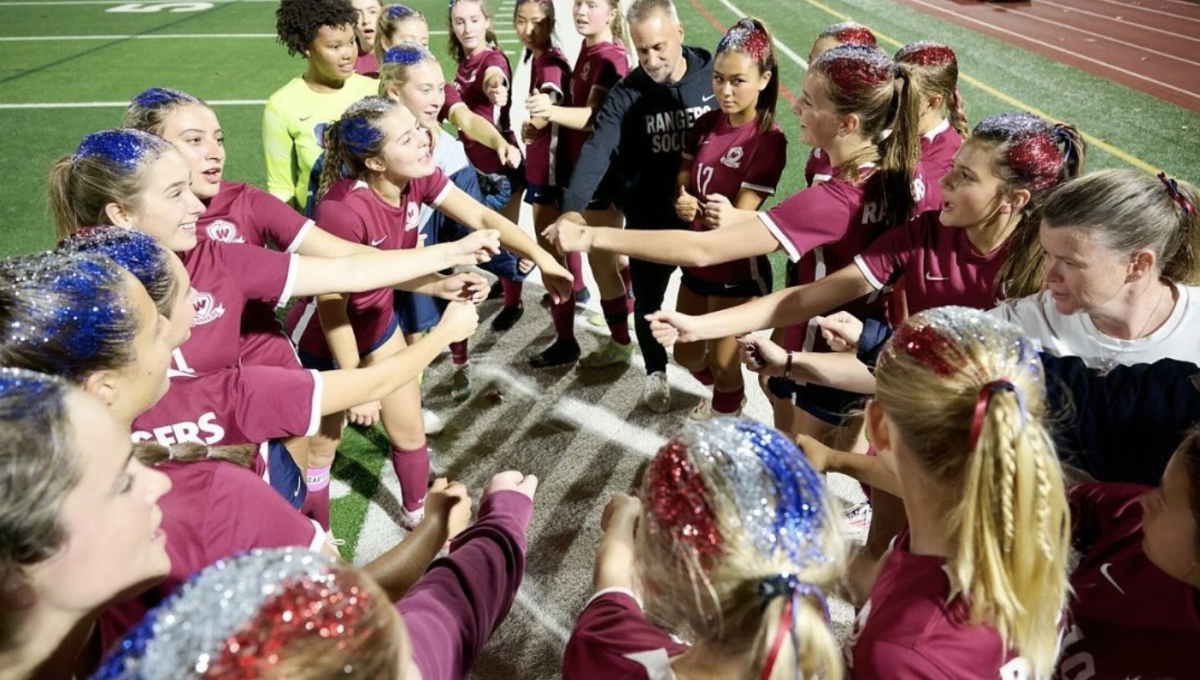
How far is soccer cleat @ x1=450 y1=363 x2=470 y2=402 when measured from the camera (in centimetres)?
491

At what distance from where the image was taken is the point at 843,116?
304 centimetres

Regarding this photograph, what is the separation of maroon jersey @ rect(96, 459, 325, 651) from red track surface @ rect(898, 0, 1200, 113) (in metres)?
12.4

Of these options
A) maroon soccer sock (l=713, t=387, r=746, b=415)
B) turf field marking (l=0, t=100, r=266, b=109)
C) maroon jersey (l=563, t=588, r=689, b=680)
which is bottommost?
turf field marking (l=0, t=100, r=266, b=109)

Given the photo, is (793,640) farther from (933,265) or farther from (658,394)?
(658,394)

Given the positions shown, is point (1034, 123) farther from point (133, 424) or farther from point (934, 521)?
point (133, 424)

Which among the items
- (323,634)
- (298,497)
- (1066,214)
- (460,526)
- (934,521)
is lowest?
(298,497)

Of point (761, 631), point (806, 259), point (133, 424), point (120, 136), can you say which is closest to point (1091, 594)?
point (761, 631)

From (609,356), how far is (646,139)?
139 centimetres

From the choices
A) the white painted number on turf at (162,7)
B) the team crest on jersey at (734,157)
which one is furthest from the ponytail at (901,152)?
the white painted number on turf at (162,7)

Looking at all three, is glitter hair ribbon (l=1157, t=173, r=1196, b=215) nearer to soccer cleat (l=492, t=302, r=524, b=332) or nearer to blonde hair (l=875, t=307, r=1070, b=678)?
blonde hair (l=875, t=307, r=1070, b=678)

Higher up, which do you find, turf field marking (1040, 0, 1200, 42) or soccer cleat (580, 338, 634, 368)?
turf field marking (1040, 0, 1200, 42)

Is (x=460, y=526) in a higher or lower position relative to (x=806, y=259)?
lower

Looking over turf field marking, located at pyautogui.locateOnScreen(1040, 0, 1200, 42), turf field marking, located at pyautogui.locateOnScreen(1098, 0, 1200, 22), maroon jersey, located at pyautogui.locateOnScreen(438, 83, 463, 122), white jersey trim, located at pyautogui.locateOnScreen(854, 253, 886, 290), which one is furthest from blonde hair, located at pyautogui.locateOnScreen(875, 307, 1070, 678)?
turf field marking, located at pyautogui.locateOnScreen(1098, 0, 1200, 22)

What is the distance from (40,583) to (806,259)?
2736 millimetres
